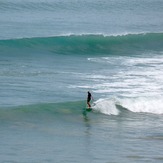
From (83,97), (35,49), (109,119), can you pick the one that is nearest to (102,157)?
(109,119)

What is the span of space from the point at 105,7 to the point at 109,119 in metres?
40.3

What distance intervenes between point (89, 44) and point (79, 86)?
17005 millimetres

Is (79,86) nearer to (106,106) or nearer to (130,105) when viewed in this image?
(106,106)

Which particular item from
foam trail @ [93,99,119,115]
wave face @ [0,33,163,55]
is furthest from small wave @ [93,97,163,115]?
wave face @ [0,33,163,55]

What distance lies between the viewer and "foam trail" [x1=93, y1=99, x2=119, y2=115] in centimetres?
3294

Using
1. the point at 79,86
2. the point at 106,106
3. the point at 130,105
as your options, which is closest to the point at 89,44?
the point at 79,86

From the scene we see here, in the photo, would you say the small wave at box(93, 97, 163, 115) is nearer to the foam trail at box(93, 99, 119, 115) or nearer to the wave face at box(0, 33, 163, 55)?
the foam trail at box(93, 99, 119, 115)

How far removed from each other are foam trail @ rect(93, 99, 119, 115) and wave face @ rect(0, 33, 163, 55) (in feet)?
51.9

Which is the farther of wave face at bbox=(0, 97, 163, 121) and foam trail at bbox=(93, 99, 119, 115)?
foam trail at bbox=(93, 99, 119, 115)

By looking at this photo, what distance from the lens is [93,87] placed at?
36.4m

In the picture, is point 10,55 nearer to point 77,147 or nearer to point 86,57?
point 86,57

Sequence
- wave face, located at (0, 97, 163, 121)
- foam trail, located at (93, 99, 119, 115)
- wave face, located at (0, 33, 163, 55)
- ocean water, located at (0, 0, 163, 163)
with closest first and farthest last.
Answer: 1. ocean water, located at (0, 0, 163, 163)
2. wave face, located at (0, 97, 163, 121)
3. foam trail, located at (93, 99, 119, 115)
4. wave face, located at (0, 33, 163, 55)

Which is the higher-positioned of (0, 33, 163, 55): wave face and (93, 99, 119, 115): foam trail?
(0, 33, 163, 55): wave face

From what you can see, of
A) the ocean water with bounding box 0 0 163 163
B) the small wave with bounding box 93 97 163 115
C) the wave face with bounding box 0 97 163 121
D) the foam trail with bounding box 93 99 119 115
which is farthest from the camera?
the small wave with bounding box 93 97 163 115
